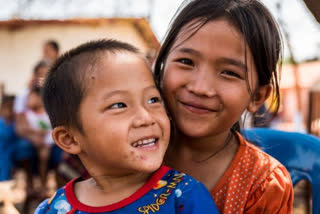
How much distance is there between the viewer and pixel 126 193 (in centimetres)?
133

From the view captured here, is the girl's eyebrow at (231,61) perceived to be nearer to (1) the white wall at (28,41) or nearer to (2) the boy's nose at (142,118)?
(2) the boy's nose at (142,118)

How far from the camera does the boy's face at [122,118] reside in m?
1.24

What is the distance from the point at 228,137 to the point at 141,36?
40.3 feet

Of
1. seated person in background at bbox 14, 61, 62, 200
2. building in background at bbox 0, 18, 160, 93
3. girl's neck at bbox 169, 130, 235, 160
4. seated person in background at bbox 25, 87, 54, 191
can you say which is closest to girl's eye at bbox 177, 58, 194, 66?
girl's neck at bbox 169, 130, 235, 160

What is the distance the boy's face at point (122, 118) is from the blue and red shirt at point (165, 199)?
0.08 meters

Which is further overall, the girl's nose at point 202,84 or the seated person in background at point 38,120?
the seated person in background at point 38,120

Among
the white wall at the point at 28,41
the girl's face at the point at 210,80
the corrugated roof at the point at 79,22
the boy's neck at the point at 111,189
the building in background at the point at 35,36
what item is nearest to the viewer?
the boy's neck at the point at 111,189

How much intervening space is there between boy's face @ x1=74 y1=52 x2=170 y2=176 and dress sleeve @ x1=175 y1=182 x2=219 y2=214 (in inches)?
4.9

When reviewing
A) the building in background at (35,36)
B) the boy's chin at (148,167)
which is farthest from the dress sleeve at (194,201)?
the building in background at (35,36)

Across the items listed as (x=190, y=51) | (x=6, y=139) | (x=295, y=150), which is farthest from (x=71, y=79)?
(x=6, y=139)

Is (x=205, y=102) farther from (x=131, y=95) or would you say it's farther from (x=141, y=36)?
(x=141, y=36)

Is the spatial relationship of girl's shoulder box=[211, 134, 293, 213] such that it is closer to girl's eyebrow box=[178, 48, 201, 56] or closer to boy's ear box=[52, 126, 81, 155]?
girl's eyebrow box=[178, 48, 201, 56]

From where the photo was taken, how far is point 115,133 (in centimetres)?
124

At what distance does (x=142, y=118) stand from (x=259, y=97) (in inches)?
25.3
